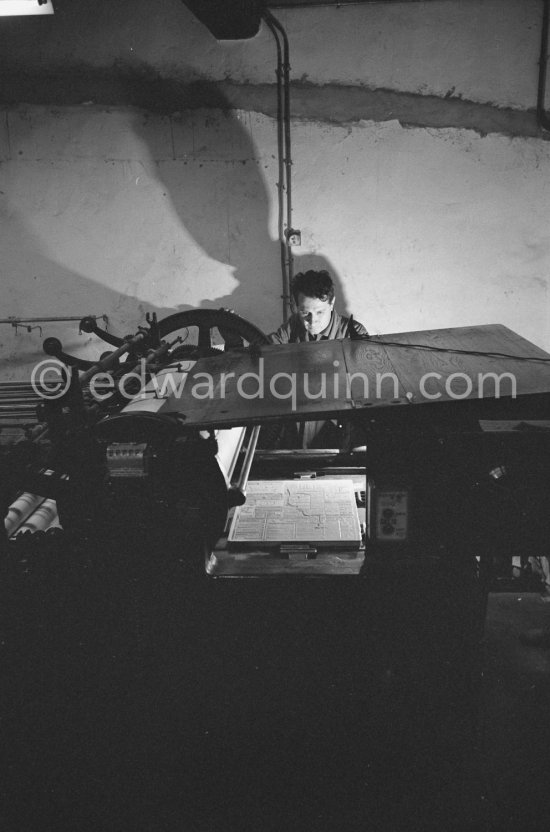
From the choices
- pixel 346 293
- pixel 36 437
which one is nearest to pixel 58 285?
pixel 346 293

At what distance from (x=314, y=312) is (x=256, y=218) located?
1.34 meters

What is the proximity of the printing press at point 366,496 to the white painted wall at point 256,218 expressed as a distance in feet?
8.08

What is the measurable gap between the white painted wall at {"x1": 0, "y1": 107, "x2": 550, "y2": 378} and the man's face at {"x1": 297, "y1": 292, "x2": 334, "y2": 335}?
103cm

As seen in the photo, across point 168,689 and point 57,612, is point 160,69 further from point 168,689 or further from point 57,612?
point 168,689

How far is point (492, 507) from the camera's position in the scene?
5.28 ft

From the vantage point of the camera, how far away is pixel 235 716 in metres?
1.82

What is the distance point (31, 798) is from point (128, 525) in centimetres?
110

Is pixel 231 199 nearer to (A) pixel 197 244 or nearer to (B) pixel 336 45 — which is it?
(A) pixel 197 244

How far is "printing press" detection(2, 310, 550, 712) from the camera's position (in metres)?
1.53

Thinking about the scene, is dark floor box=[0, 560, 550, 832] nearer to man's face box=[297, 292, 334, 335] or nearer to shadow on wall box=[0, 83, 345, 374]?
man's face box=[297, 292, 334, 335]

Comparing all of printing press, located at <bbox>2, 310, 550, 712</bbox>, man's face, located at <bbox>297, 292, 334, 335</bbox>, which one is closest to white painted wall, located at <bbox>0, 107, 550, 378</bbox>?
man's face, located at <bbox>297, 292, 334, 335</bbox>

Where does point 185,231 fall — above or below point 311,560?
above
